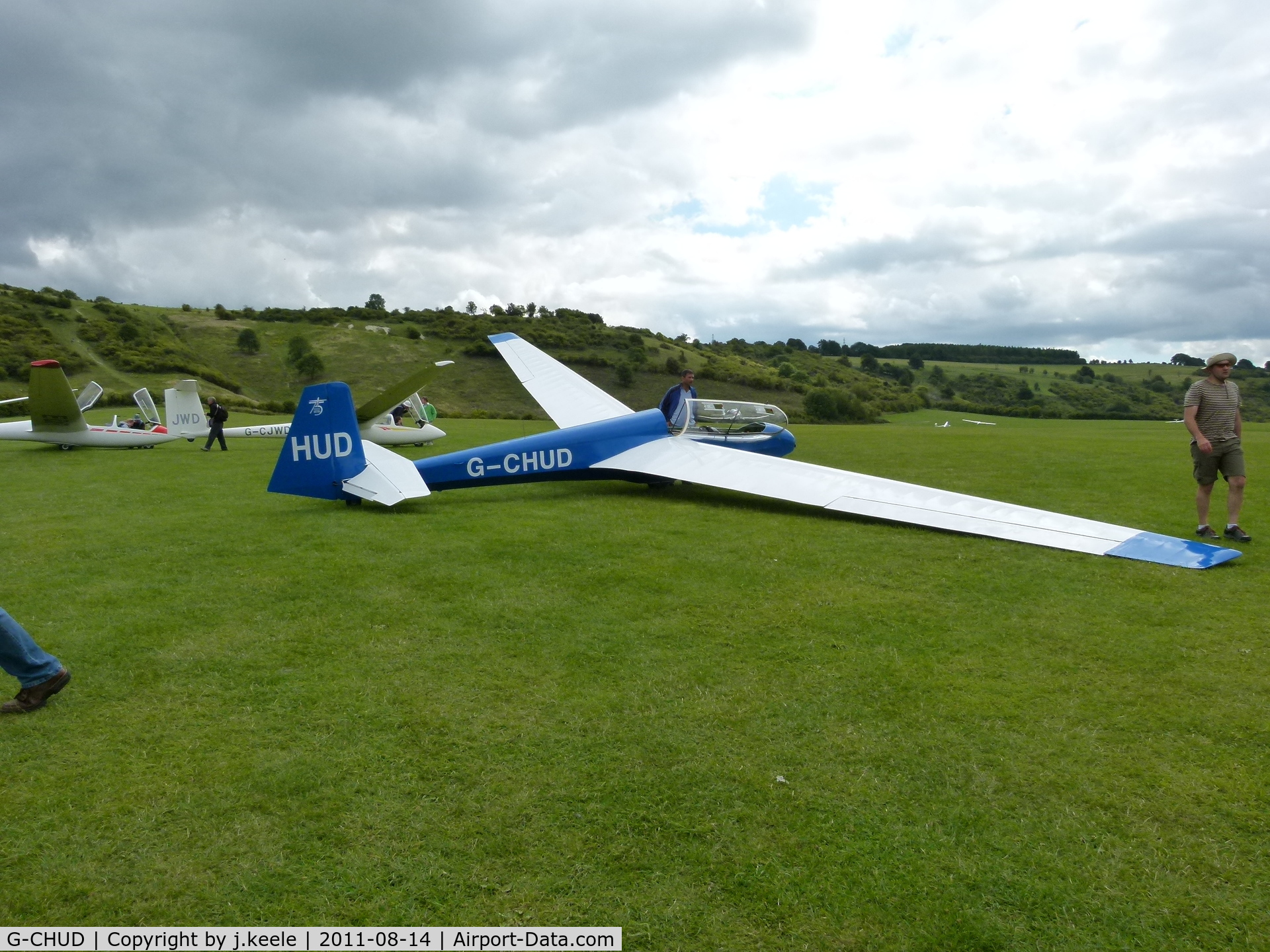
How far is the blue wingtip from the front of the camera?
6570 mm

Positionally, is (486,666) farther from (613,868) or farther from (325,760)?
(613,868)

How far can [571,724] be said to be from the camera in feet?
12.5

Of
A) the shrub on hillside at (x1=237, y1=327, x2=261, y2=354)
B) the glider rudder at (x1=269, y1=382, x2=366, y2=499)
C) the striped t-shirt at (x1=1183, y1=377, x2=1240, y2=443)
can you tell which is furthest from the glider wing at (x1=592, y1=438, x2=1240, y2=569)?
the shrub on hillside at (x1=237, y1=327, x2=261, y2=354)

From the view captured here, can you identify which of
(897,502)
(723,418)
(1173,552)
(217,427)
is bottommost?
(1173,552)

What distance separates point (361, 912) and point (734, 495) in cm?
931

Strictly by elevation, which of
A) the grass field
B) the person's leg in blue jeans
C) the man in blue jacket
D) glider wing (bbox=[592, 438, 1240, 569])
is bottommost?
the grass field

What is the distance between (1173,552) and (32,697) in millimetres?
9231

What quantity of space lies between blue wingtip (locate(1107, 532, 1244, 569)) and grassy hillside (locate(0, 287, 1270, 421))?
37769mm

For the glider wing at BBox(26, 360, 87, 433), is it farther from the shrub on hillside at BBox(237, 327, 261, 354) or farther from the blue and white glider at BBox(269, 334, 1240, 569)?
the shrub on hillside at BBox(237, 327, 261, 354)

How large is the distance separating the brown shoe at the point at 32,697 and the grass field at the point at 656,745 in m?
0.07

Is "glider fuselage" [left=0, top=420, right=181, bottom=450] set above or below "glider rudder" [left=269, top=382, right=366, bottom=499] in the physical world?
below

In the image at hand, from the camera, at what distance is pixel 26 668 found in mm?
3764

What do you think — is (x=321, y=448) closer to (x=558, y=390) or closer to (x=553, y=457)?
(x=553, y=457)

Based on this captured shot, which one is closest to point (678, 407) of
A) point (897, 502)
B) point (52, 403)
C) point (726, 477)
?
point (726, 477)
